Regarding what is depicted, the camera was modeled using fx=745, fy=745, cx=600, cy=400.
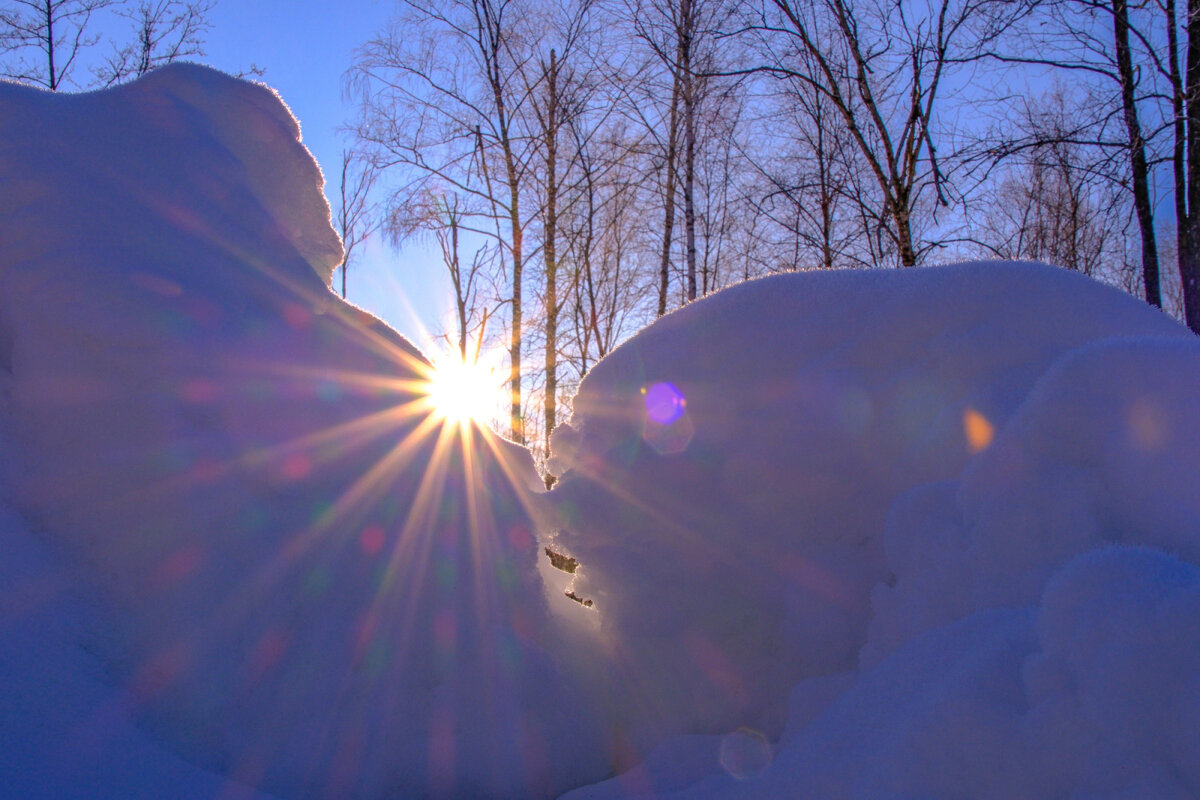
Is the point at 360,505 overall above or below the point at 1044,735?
above

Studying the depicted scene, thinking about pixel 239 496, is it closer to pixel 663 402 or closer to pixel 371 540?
pixel 371 540

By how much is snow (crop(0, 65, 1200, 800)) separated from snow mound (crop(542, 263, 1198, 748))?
0.04 feet

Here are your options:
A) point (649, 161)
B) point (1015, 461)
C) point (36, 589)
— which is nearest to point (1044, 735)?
point (1015, 461)

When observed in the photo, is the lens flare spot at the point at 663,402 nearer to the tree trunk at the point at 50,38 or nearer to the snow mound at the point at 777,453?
the snow mound at the point at 777,453

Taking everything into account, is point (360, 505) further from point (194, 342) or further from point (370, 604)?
point (194, 342)

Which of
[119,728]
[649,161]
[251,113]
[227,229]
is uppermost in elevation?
[649,161]

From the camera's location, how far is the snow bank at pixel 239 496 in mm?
2396

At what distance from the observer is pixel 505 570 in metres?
3.10

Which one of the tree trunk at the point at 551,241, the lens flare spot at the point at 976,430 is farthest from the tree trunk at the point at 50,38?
the lens flare spot at the point at 976,430

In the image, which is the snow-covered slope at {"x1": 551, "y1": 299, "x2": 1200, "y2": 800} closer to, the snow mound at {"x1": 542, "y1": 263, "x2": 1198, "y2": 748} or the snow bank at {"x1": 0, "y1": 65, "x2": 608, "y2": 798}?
the snow mound at {"x1": 542, "y1": 263, "x2": 1198, "y2": 748}

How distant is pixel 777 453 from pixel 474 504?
1299mm

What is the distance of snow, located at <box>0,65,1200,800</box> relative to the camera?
6.35 feet

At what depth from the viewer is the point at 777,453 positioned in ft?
9.17

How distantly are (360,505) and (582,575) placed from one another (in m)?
0.98
